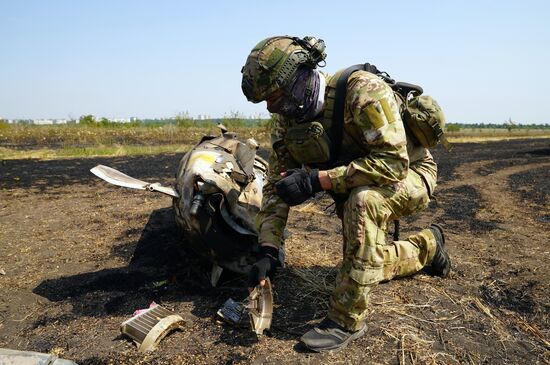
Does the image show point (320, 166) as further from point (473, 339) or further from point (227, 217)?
point (473, 339)

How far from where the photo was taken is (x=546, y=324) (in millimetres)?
3359

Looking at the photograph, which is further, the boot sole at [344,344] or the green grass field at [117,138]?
the green grass field at [117,138]

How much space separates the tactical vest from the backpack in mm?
47

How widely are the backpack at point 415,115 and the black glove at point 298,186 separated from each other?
0.41m

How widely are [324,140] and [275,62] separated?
655 mm

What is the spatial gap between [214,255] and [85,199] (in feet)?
18.7

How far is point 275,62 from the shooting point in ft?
A: 9.89

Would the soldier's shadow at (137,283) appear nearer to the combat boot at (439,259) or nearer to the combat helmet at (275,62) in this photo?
the combat helmet at (275,62)

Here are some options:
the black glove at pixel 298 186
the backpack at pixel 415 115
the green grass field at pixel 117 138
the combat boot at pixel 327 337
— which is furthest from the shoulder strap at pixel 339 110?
the green grass field at pixel 117 138

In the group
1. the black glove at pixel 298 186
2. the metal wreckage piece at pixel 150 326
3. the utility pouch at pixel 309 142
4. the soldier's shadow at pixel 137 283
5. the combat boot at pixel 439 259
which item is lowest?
the soldier's shadow at pixel 137 283

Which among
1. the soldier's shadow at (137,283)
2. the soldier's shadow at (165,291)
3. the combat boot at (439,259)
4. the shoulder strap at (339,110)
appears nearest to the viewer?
the shoulder strap at (339,110)

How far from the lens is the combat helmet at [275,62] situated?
9.89ft

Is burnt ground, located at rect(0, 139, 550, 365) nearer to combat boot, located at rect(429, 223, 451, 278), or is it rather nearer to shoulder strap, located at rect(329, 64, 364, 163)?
combat boot, located at rect(429, 223, 451, 278)

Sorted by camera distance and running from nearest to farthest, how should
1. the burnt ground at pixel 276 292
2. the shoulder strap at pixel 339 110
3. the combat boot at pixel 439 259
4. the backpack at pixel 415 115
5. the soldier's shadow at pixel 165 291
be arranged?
1. the burnt ground at pixel 276 292
2. the shoulder strap at pixel 339 110
3. the backpack at pixel 415 115
4. the soldier's shadow at pixel 165 291
5. the combat boot at pixel 439 259
